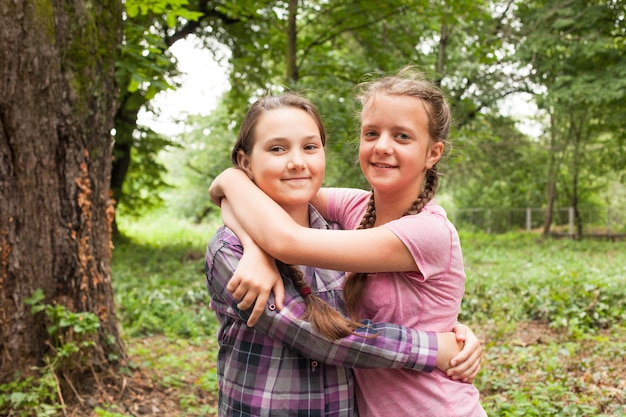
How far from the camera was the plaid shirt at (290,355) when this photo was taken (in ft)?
5.60

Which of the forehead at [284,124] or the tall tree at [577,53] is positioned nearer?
the forehead at [284,124]

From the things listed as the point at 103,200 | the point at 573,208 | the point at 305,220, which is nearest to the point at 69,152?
the point at 103,200

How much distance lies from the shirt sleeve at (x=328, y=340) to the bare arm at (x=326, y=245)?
0.12 m

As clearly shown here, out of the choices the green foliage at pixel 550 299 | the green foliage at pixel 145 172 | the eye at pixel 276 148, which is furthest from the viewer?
the green foliage at pixel 145 172

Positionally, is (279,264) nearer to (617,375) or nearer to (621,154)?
(617,375)

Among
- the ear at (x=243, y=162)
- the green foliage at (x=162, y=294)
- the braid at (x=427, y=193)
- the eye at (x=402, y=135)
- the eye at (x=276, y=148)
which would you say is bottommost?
the green foliage at (x=162, y=294)

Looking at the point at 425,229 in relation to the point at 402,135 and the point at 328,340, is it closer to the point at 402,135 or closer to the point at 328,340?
the point at 402,135

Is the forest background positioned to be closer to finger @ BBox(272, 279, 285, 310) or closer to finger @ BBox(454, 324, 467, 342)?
finger @ BBox(454, 324, 467, 342)

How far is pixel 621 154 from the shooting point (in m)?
19.0

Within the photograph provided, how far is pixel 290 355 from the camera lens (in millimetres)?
1796

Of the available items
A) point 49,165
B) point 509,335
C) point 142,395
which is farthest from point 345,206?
point 509,335

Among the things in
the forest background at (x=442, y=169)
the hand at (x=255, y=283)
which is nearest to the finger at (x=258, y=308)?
the hand at (x=255, y=283)

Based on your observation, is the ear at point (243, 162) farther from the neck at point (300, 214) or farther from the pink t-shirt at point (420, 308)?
the pink t-shirt at point (420, 308)

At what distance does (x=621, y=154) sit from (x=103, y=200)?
18716 mm
